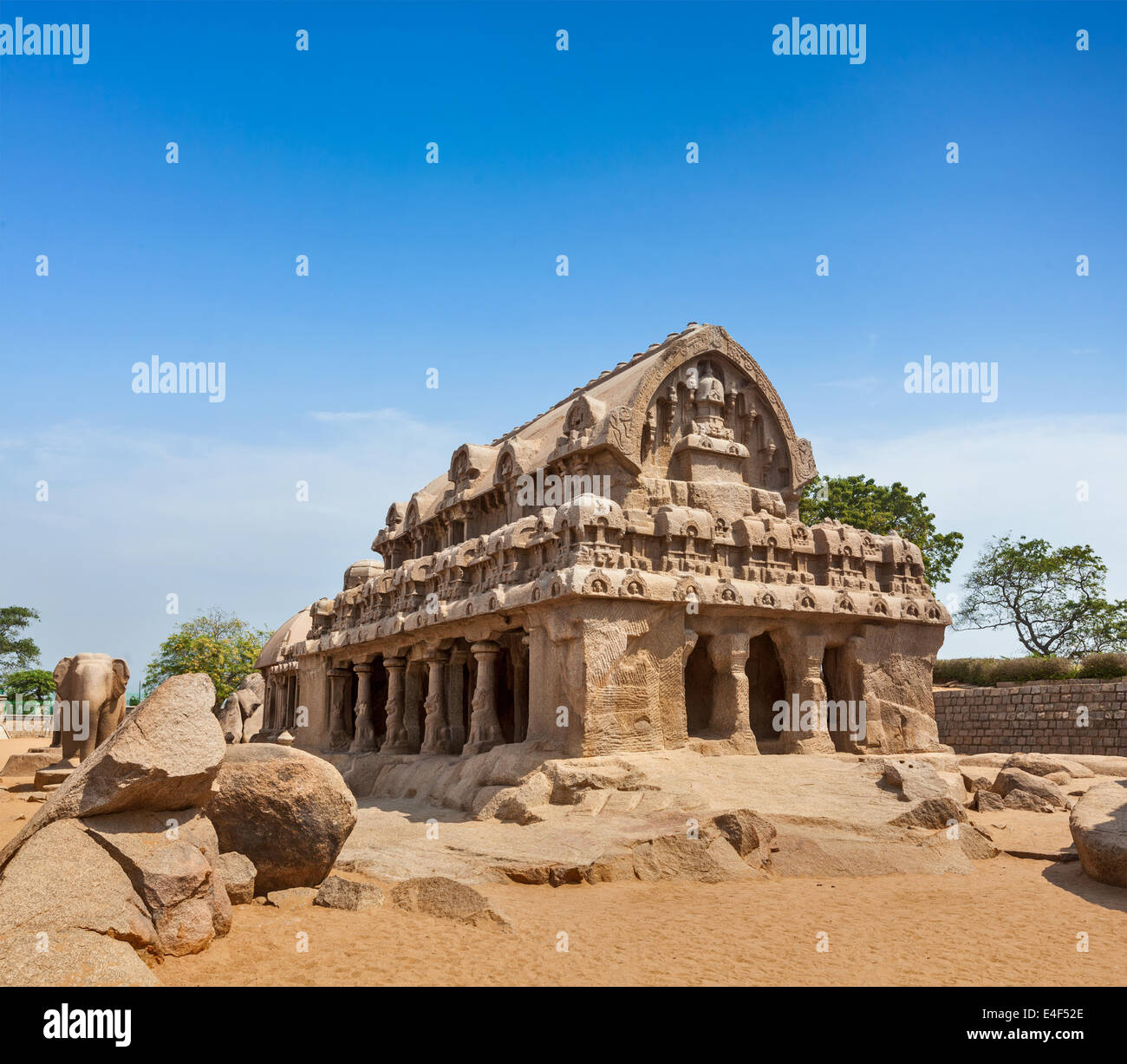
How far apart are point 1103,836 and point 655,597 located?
Result: 628cm

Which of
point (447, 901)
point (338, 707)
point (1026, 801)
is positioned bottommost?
point (1026, 801)

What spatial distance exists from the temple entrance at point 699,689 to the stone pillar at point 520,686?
299 centimetres

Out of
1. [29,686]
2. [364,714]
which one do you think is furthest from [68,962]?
[29,686]

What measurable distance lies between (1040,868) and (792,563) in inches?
273

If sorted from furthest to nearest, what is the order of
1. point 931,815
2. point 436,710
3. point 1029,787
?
point 436,710 < point 1029,787 < point 931,815

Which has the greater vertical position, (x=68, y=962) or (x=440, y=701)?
(x=440, y=701)

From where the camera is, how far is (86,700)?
64.4 feet

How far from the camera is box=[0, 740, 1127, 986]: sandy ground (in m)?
6.51

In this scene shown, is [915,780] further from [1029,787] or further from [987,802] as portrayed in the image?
[1029,787]

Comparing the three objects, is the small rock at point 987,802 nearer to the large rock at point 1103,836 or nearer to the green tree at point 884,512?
the large rock at point 1103,836

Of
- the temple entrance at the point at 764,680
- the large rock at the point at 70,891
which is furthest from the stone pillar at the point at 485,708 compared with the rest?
the large rock at the point at 70,891

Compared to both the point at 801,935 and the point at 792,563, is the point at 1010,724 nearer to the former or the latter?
the point at 792,563

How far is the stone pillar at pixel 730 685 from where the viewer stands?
49.7 feet
